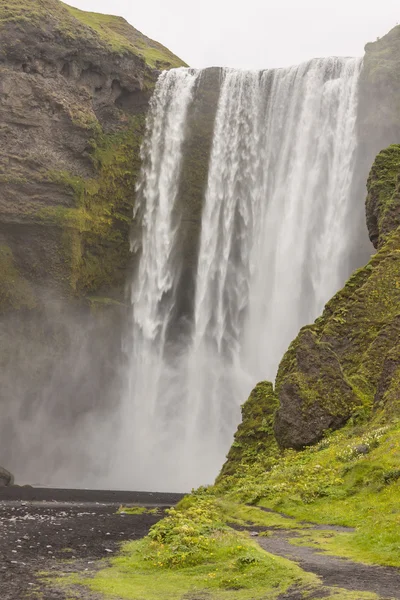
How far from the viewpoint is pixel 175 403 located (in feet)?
213

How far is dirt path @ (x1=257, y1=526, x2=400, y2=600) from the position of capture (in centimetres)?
1232

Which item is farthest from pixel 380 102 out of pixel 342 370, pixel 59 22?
pixel 342 370

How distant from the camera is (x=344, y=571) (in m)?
13.8

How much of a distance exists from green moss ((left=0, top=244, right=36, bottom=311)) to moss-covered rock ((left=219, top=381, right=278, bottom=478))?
34.4 metres

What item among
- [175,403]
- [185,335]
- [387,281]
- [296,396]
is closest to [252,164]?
[185,335]

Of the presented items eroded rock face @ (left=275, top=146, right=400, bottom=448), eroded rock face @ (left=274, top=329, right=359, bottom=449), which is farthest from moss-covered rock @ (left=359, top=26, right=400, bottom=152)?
eroded rock face @ (left=274, top=329, right=359, bottom=449)

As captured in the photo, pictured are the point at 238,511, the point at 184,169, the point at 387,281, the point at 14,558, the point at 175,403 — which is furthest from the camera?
the point at 184,169

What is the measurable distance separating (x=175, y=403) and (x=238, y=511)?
137ft

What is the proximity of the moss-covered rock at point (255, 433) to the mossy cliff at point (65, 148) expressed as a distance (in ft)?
112

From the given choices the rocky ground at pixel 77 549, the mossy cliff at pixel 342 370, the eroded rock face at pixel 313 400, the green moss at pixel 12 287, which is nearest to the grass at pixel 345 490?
the rocky ground at pixel 77 549

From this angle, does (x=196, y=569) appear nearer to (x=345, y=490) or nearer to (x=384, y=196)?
(x=345, y=490)

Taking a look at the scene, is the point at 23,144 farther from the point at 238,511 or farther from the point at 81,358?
the point at 238,511

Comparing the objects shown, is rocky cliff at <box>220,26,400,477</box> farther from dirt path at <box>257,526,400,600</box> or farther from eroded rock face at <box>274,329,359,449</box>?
dirt path at <box>257,526,400,600</box>

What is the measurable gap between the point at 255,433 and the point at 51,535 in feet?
45.9
